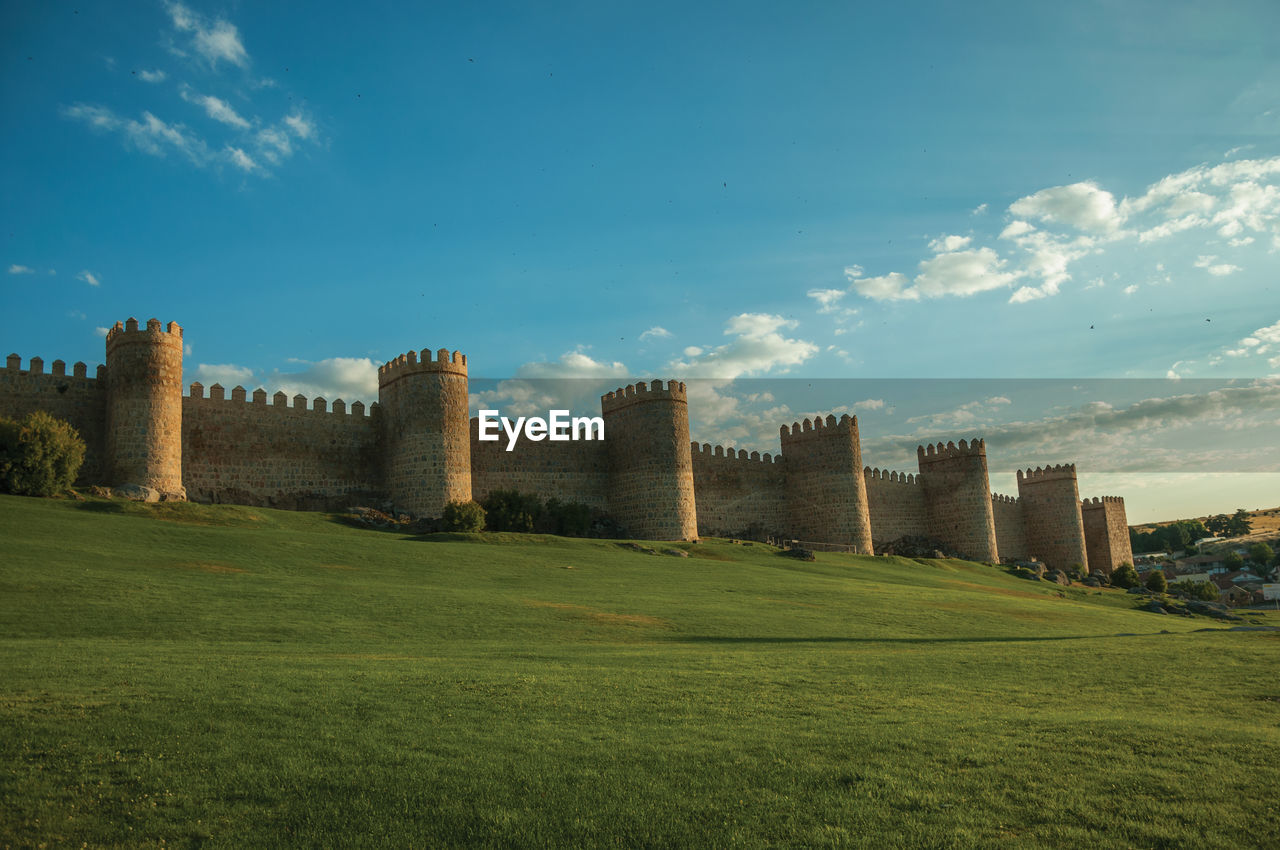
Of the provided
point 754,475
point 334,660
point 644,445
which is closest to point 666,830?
point 334,660

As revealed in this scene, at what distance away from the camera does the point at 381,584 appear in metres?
21.8

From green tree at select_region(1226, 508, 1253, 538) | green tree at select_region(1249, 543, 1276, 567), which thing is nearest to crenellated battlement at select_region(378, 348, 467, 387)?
green tree at select_region(1249, 543, 1276, 567)

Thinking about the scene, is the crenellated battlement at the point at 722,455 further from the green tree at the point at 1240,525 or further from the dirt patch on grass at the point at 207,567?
the green tree at the point at 1240,525

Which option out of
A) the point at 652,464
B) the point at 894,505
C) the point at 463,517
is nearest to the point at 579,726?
the point at 463,517

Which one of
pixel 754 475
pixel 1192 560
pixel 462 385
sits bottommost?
pixel 1192 560

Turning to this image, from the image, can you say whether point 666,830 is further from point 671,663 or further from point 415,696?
point 671,663

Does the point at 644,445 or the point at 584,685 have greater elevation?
the point at 644,445

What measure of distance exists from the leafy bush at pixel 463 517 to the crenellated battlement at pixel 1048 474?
45.5 meters

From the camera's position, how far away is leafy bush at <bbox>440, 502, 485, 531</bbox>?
35031 millimetres

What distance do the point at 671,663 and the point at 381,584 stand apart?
10.7 m

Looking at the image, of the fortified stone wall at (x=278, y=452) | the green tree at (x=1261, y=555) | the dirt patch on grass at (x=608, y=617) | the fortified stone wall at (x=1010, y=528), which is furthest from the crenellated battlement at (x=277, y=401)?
the green tree at (x=1261, y=555)

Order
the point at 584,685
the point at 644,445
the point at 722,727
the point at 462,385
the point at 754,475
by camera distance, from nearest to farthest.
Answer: the point at 722,727 → the point at 584,685 → the point at 462,385 → the point at 644,445 → the point at 754,475

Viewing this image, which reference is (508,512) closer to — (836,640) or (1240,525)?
(836,640)

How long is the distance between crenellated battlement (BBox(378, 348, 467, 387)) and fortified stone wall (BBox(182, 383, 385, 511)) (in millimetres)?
2270
